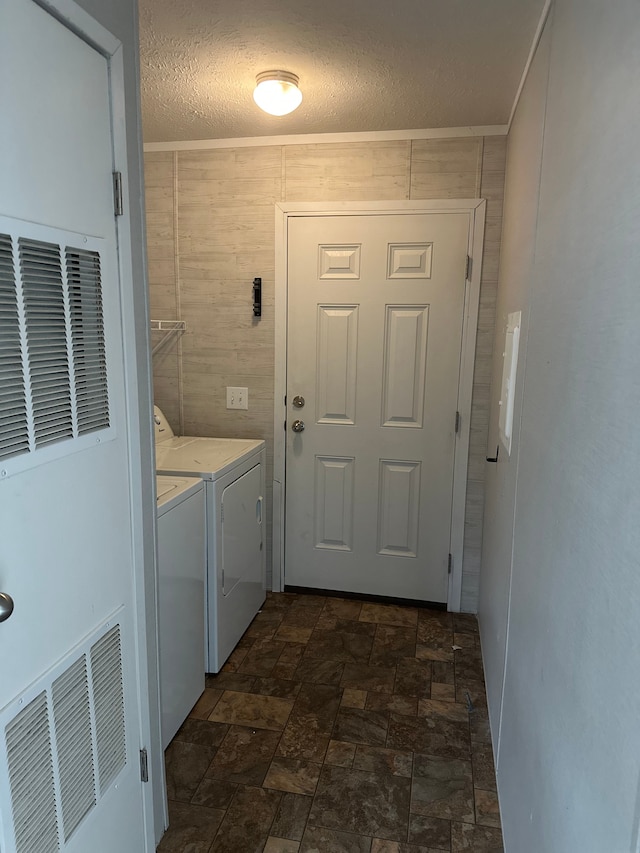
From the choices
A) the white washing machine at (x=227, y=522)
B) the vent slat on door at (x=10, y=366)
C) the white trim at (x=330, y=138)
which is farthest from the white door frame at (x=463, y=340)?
the vent slat on door at (x=10, y=366)

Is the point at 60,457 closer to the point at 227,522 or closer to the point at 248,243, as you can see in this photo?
the point at 227,522

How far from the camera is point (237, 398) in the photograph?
303 centimetres

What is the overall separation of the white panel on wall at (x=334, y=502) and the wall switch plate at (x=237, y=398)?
493 millimetres

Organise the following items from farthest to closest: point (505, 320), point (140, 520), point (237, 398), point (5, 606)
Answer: point (237, 398)
point (505, 320)
point (140, 520)
point (5, 606)

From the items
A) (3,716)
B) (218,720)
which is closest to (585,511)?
(3,716)

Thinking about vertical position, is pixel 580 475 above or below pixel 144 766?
above

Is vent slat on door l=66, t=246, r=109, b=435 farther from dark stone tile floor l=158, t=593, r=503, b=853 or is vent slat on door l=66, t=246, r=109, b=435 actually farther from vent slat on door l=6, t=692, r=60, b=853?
dark stone tile floor l=158, t=593, r=503, b=853

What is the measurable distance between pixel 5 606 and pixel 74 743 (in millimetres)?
425

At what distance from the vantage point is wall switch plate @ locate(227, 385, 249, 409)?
302cm

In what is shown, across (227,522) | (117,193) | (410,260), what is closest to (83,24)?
(117,193)

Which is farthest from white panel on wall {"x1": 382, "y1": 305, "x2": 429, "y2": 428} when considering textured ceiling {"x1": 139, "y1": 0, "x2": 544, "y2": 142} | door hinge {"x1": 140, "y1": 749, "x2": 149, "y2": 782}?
door hinge {"x1": 140, "y1": 749, "x2": 149, "y2": 782}

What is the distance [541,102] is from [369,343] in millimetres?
1369

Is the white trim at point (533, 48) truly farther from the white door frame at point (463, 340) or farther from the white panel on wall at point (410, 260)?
the white panel on wall at point (410, 260)

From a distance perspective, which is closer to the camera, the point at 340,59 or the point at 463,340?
the point at 340,59
